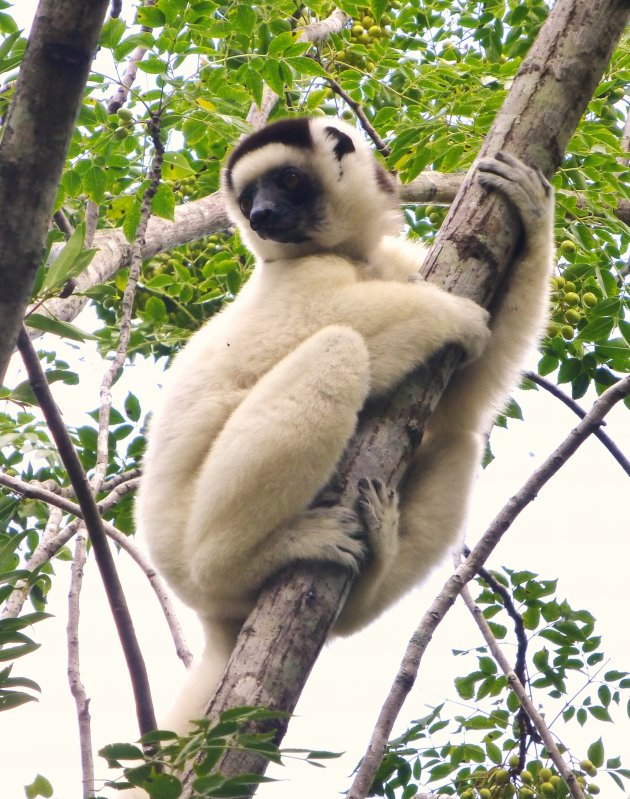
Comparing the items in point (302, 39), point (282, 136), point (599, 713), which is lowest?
point (599, 713)

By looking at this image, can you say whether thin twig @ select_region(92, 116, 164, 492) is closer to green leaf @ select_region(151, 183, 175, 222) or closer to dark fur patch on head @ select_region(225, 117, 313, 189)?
green leaf @ select_region(151, 183, 175, 222)

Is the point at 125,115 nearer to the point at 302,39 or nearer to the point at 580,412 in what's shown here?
the point at 302,39

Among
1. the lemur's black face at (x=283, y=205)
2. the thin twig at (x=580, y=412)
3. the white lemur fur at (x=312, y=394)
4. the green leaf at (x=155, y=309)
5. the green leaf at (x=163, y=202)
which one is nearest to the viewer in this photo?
the white lemur fur at (x=312, y=394)

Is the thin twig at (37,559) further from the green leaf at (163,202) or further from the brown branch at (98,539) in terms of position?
the green leaf at (163,202)

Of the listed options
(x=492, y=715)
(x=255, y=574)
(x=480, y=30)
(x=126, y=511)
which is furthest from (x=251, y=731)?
(x=480, y=30)

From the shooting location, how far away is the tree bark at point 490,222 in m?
3.74

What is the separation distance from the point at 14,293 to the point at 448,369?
2.23 metres

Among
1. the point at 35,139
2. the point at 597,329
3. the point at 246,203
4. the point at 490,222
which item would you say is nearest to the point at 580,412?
the point at 597,329

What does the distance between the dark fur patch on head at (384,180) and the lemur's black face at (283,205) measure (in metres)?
0.38

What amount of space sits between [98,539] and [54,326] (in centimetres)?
74

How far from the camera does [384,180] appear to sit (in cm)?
575

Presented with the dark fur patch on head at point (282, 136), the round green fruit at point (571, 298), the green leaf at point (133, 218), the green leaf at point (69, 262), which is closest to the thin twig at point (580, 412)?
the round green fruit at point (571, 298)

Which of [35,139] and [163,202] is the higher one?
[163,202]

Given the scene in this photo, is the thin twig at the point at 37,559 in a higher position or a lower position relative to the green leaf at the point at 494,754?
higher
